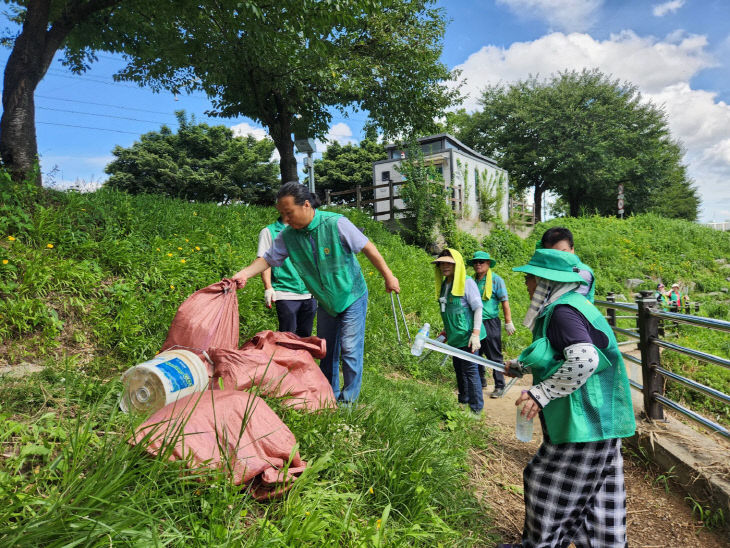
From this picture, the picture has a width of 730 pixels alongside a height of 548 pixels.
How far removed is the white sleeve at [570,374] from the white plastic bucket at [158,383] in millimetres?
1748

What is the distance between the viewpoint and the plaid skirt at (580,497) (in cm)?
198

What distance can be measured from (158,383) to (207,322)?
618 millimetres

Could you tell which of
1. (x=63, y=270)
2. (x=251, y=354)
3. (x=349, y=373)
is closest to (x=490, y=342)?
(x=349, y=373)

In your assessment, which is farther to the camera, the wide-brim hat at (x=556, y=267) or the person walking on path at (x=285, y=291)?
the person walking on path at (x=285, y=291)

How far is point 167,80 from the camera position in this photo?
11.4 metres

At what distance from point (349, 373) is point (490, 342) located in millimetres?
2709

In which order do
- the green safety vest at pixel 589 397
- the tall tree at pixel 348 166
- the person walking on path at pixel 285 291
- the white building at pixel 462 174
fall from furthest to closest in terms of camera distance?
1. the tall tree at pixel 348 166
2. the white building at pixel 462 174
3. the person walking on path at pixel 285 291
4. the green safety vest at pixel 589 397

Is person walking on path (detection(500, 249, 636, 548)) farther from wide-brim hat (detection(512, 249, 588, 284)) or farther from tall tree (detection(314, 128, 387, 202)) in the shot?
tall tree (detection(314, 128, 387, 202))

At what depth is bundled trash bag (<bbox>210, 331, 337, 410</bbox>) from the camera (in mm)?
2385

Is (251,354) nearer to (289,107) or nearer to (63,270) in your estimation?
(63,270)

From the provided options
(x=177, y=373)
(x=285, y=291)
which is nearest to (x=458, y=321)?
(x=285, y=291)

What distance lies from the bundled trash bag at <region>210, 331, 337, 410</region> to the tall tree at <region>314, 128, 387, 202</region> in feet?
109

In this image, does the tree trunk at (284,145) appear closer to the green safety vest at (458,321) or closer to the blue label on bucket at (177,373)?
the green safety vest at (458,321)

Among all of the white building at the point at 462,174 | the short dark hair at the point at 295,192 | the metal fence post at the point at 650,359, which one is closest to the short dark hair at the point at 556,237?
the metal fence post at the point at 650,359
